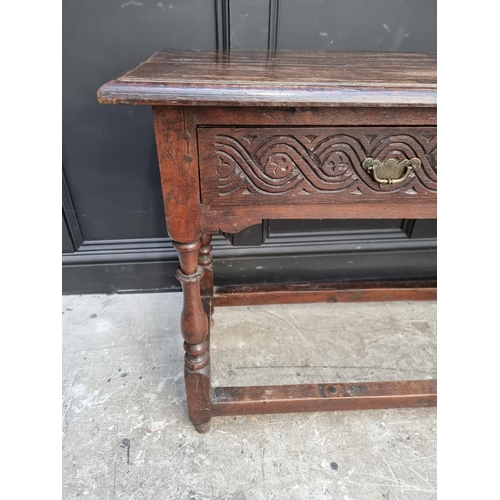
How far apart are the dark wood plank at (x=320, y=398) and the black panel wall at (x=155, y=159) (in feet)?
1.92

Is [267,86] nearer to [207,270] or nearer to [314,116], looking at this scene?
[314,116]

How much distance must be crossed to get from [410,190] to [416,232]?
2.68 feet

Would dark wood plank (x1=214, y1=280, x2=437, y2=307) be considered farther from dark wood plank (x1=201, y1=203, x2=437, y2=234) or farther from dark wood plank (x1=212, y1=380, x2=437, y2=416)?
dark wood plank (x1=201, y1=203, x2=437, y2=234)

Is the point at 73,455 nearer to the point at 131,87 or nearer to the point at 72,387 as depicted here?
A: the point at 72,387

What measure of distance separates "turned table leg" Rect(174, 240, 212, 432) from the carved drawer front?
15 cm

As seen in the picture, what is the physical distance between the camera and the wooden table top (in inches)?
23.0

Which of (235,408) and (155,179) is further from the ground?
(155,179)

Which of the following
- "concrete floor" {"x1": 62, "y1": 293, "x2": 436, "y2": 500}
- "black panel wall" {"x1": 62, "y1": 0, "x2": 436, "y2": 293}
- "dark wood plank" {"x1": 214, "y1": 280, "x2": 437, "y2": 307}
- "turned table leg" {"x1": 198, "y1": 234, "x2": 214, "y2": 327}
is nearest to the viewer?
"concrete floor" {"x1": 62, "y1": 293, "x2": 436, "y2": 500}

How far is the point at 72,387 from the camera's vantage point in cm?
115

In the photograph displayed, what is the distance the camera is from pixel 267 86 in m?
0.60

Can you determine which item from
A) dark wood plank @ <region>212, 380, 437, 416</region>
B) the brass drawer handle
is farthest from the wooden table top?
dark wood plank @ <region>212, 380, 437, 416</region>

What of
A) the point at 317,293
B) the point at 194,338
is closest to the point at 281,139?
the point at 194,338

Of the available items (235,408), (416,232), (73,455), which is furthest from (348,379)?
(73,455)

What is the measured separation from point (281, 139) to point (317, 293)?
810 millimetres
